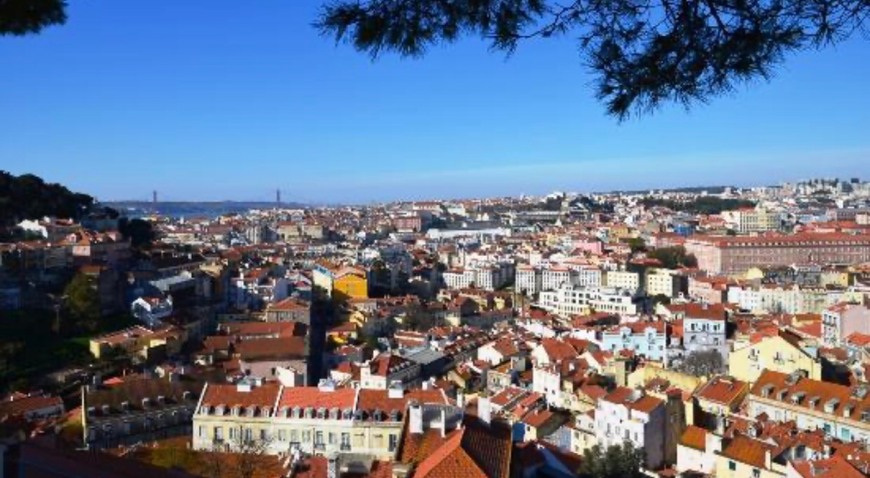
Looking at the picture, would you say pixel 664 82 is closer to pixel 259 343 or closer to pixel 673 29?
pixel 673 29

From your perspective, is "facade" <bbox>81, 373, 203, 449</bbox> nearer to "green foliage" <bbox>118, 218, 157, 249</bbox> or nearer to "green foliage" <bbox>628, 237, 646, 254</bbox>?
"green foliage" <bbox>118, 218, 157, 249</bbox>

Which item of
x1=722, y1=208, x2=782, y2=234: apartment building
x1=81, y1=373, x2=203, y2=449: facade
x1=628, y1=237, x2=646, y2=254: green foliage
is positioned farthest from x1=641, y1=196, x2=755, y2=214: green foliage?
x1=81, y1=373, x2=203, y2=449: facade

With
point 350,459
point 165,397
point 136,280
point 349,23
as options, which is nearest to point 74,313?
point 136,280

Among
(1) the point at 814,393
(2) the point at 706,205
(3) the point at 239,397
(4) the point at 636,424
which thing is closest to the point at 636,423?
(4) the point at 636,424

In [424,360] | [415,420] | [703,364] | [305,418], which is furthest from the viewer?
[424,360]

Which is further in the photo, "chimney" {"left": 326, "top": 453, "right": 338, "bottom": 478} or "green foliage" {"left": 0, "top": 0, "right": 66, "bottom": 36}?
"chimney" {"left": 326, "top": 453, "right": 338, "bottom": 478}

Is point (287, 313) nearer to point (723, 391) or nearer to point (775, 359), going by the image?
point (723, 391)
